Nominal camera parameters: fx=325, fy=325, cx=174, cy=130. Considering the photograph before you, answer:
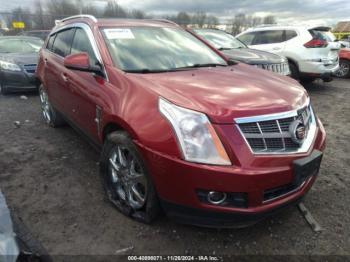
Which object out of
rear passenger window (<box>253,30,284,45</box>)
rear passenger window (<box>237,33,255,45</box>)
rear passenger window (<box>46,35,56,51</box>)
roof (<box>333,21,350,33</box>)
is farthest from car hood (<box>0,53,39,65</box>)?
roof (<box>333,21,350,33</box>)

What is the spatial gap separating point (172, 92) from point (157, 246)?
119 cm

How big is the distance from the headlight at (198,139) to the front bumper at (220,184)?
0.18ft

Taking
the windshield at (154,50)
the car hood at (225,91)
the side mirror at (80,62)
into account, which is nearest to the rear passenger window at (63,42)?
the windshield at (154,50)

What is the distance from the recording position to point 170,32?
3.82 meters

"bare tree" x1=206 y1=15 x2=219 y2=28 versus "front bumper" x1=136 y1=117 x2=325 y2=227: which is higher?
"front bumper" x1=136 y1=117 x2=325 y2=227

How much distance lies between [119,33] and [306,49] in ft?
21.5

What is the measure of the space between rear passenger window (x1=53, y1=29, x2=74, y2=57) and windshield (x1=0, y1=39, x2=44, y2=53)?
4298 mm

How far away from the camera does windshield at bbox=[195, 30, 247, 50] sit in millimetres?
8154

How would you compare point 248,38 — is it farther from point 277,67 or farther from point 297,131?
point 297,131

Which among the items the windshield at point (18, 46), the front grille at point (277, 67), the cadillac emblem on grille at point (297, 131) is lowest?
the front grille at point (277, 67)

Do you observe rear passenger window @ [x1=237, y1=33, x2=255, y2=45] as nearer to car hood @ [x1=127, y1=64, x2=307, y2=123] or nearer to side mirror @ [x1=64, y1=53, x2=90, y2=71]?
car hood @ [x1=127, y1=64, x2=307, y2=123]

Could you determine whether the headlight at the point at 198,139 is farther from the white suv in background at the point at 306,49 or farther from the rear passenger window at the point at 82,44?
the white suv in background at the point at 306,49

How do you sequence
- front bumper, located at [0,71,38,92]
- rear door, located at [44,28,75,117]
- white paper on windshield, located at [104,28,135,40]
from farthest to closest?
front bumper, located at [0,71,38,92]
rear door, located at [44,28,75,117]
white paper on windshield, located at [104,28,135,40]

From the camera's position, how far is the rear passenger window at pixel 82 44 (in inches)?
132
